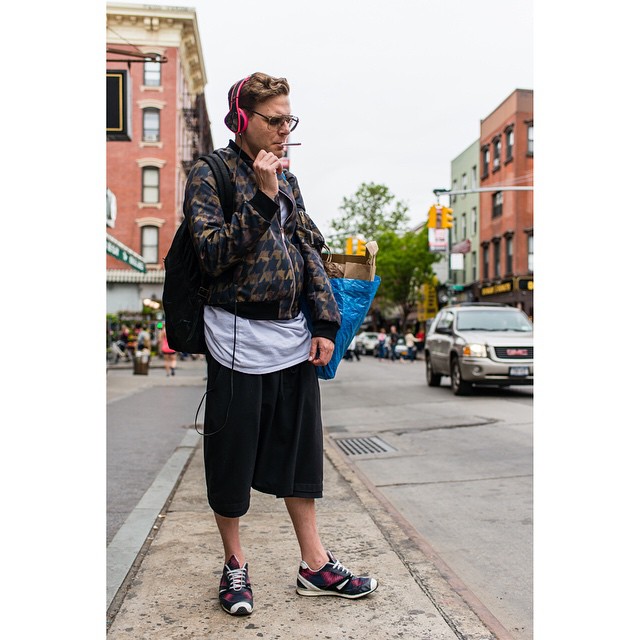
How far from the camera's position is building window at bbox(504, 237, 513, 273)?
39656 millimetres

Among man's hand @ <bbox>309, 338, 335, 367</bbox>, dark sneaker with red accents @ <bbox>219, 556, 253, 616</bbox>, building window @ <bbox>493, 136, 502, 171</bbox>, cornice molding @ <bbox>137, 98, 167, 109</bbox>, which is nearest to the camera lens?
dark sneaker with red accents @ <bbox>219, 556, 253, 616</bbox>

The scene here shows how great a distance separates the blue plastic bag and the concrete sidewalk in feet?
2.97

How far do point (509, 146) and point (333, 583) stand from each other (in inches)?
1553

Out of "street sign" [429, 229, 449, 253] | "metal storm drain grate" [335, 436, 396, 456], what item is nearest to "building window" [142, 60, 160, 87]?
"street sign" [429, 229, 449, 253]

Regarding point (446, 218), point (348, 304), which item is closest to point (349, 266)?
point (348, 304)

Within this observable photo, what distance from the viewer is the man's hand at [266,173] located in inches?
107

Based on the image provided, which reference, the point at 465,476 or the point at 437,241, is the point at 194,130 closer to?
the point at 437,241

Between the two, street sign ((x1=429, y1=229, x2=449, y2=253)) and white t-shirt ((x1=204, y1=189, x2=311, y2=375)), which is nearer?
white t-shirt ((x1=204, y1=189, x2=311, y2=375))

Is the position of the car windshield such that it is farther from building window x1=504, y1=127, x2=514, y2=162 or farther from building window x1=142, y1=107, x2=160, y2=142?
building window x1=142, y1=107, x2=160, y2=142

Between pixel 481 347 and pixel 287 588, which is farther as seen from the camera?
pixel 481 347

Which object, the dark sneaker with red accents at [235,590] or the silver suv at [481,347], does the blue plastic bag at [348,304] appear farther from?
the silver suv at [481,347]

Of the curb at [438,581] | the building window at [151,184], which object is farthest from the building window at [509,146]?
the curb at [438,581]

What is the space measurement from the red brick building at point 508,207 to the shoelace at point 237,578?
34.4 metres

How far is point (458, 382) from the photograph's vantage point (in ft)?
45.5
